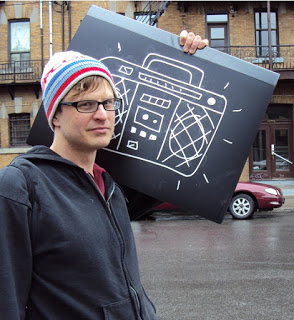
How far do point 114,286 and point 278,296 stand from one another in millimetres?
3898

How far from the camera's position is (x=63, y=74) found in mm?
1284

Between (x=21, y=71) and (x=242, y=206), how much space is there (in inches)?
460

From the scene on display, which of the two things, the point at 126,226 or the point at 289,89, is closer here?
the point at 126,226

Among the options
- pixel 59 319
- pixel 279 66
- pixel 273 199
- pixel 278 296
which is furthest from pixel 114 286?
pixel 279 66

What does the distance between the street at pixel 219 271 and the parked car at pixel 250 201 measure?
1160 mm

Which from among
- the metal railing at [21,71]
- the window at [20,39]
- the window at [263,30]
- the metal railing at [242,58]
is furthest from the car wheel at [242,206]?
the window at [20,39]

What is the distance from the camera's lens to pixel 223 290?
15.6 ft

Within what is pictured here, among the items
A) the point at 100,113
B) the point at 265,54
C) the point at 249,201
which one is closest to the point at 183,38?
the point at 100,113

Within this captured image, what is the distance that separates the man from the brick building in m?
15.7

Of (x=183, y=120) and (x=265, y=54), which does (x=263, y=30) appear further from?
(x=183, y=120)

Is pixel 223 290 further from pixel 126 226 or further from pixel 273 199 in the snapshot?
pixel 273 199

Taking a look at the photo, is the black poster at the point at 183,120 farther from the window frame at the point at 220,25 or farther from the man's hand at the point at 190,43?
the window frame at the point at 220,25

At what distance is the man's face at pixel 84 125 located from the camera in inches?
50.5

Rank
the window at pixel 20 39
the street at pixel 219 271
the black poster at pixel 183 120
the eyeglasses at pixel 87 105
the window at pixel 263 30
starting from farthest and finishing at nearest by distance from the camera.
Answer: the window at pixel 20 39 → the window at pixel 263 30 → the street at pixel 219 271 → the black poster at pixel 183 120 → the eyeglasses at pixel 87 105
